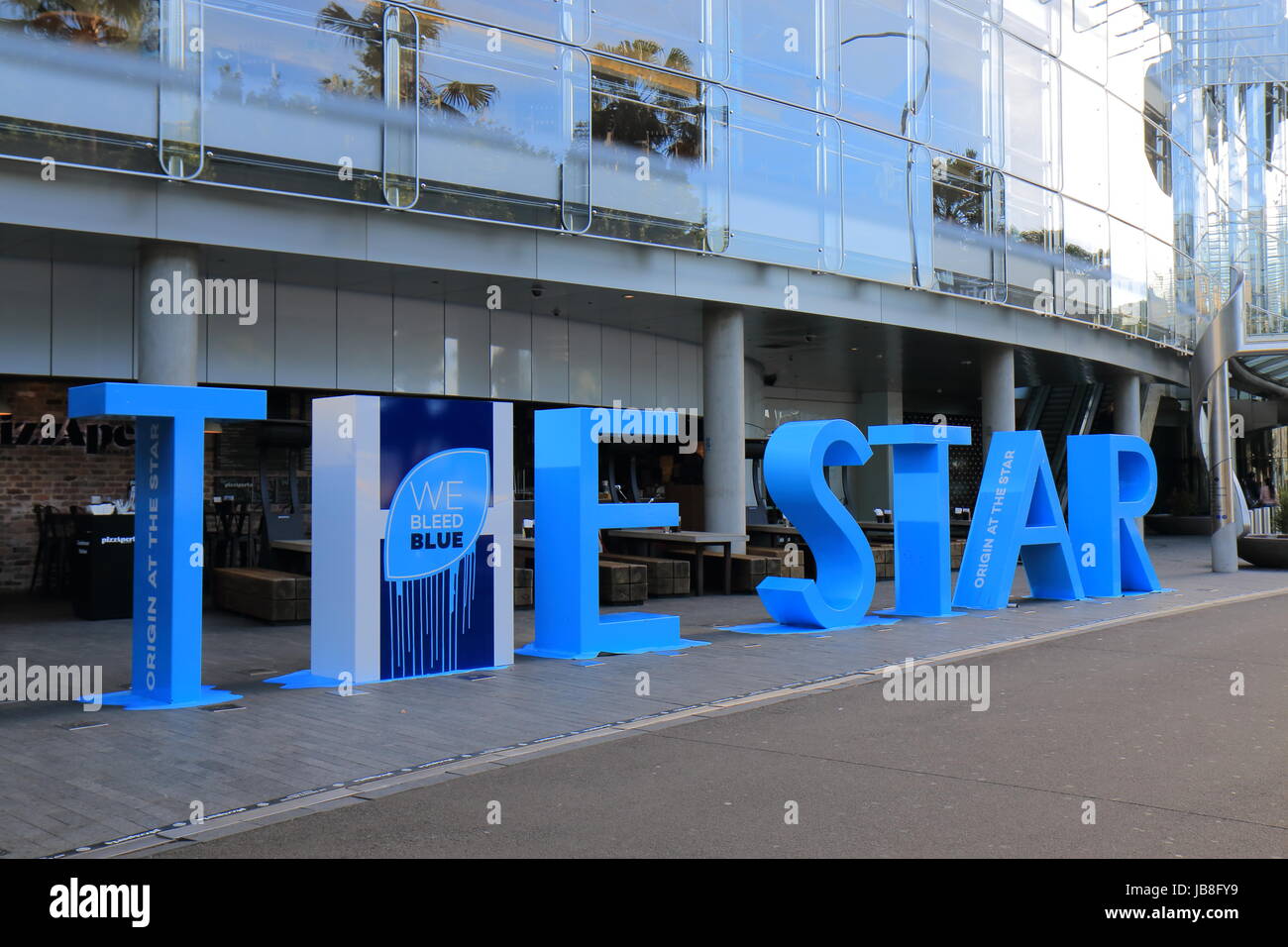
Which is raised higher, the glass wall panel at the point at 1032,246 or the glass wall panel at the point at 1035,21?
the glass wall panel at the point at 1035,21

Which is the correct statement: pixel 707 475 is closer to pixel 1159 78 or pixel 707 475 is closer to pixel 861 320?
pixel 861 320

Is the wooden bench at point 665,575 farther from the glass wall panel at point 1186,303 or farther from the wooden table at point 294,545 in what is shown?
the glass wall panel at point 1186,303

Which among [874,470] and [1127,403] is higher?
[1127,403]

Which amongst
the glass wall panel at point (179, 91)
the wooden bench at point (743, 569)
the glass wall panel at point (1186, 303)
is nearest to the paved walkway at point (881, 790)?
the wooden bench at point (743, 569)

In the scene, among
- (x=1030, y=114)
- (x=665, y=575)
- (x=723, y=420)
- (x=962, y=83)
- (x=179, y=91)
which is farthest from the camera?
(x=1030, y=114)

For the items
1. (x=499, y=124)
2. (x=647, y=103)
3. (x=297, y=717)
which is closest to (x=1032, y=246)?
(x=647, y=103)

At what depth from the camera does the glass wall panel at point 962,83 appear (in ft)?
71.2

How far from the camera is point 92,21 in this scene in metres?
12.1

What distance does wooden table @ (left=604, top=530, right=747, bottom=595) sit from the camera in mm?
16084

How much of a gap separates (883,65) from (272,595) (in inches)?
557

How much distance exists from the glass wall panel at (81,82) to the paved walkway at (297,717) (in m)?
4.96

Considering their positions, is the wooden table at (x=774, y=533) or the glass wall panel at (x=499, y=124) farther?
the wooden table at (x=774, y=533)

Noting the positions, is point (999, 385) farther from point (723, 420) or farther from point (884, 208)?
point (723, 420)

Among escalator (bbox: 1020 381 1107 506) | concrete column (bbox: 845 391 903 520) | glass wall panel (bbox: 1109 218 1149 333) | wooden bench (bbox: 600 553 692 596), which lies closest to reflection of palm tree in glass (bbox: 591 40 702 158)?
wooden bench (bbox: 600 553 692 596)
